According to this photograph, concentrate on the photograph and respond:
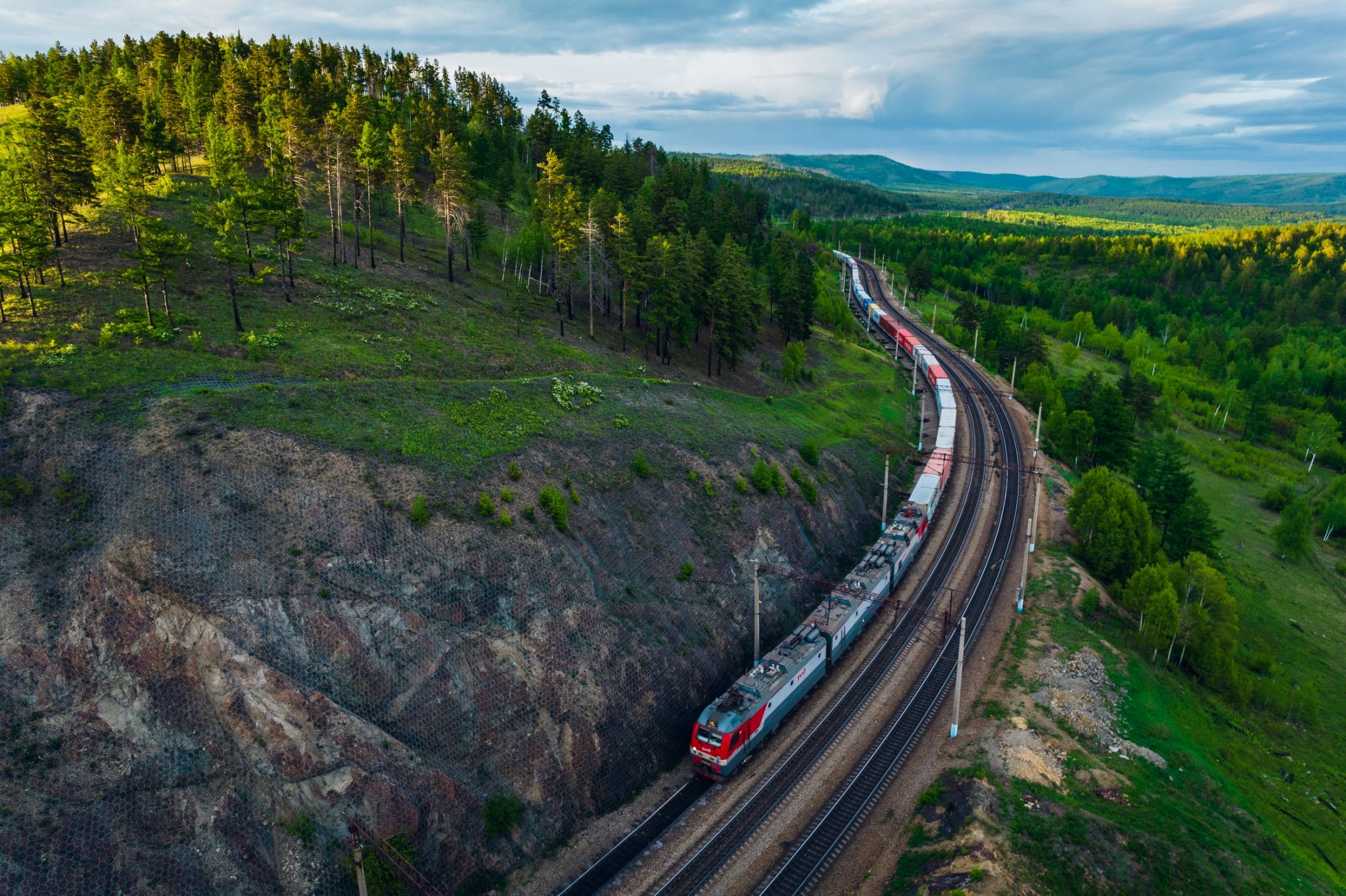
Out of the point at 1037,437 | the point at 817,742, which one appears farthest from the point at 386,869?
the point at 1037,437

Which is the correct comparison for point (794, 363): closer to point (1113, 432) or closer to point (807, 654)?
point (1113, 432)

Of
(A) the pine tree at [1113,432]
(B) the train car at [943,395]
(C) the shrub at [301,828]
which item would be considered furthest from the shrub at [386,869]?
(A) the pine tree at [1113,432]

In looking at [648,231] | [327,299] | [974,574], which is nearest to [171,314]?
[327,299]

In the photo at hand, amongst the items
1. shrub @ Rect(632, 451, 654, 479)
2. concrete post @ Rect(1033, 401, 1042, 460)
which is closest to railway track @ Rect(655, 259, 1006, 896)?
shrub @ Rect(632, 451, 654, 479)

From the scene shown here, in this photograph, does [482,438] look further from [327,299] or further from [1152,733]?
[1152,733]

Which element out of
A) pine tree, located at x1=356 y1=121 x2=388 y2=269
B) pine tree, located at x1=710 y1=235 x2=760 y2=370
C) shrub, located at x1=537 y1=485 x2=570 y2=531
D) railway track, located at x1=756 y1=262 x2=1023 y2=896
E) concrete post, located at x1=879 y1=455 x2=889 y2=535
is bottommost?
railway track, located at x1=756 y1=262 x2=1023 y2=896

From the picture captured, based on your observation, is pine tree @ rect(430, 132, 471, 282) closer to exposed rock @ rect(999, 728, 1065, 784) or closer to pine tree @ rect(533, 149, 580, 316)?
pine tree @ rect(533, 149, 580, 316)
